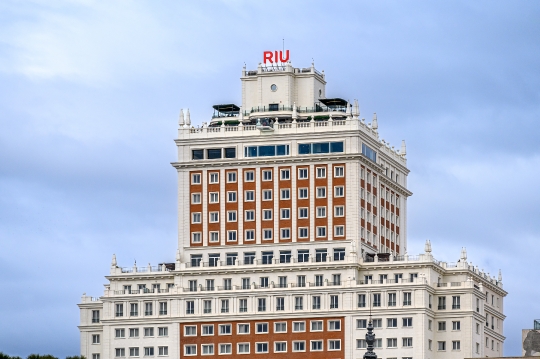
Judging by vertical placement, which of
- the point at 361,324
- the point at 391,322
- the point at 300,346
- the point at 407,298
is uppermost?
the point at 407,298

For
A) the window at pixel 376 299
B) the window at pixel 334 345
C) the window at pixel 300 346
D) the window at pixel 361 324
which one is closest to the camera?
the window at pixel 361 324

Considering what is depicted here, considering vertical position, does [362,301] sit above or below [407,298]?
below

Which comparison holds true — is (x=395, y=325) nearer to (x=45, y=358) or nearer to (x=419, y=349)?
(x=419, y=349)

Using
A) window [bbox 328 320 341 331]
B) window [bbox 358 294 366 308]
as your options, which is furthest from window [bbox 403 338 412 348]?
window [bbox 328 320 341 331]

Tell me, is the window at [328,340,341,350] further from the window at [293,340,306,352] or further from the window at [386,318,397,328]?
the window at [386,318,397,328]

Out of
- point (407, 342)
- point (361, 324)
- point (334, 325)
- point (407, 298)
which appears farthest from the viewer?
point (334, 325)

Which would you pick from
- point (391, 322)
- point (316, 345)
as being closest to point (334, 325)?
point (316, 345)

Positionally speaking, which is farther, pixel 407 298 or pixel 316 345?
pixel 316 345

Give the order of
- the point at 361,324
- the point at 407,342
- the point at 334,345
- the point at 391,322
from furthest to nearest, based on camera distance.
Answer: the point at 334,345, the point at 361,324, the point at 391,322, the point at 407,342

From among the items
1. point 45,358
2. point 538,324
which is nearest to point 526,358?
point 538,324

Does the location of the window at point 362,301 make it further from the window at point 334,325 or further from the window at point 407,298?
the window at point 407,298

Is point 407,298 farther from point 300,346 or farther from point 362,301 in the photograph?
point 300,346

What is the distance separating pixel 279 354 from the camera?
200 metres

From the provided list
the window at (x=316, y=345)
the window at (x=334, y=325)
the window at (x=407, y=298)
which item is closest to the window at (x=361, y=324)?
the window at (x=334, y=325)
